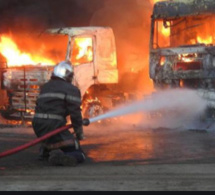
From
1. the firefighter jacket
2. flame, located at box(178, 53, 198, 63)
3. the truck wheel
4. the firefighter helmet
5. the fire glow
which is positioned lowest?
the truck wheel

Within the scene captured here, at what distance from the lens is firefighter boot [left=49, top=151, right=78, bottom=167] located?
230 inches

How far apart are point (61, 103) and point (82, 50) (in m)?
5.00

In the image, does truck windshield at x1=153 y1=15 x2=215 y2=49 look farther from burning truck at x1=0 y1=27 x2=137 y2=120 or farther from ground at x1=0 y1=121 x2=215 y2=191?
ground at x1=0 y1=121 x2=215 y2=191

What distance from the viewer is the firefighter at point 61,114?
5.96 meters

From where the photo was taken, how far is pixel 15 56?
11.4 metres

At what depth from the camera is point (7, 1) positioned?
16.0 metres

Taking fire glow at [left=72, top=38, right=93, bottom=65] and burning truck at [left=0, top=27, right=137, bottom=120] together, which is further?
fire glow at [left=72, top=38, right=93, bottom=65]

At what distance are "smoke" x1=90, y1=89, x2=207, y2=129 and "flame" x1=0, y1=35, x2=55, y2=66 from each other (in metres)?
2.38

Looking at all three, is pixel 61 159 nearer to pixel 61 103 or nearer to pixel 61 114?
pixel 61 114

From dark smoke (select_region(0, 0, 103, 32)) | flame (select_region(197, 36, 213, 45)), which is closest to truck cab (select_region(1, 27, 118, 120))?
dark smoke (select_region(0, 0, 103, 32))

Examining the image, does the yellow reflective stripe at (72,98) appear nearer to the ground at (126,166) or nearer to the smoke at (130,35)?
the ground at (126,166)

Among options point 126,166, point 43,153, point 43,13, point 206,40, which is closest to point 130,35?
point 43,13

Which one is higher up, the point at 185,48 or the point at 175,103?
the point at 185,48
